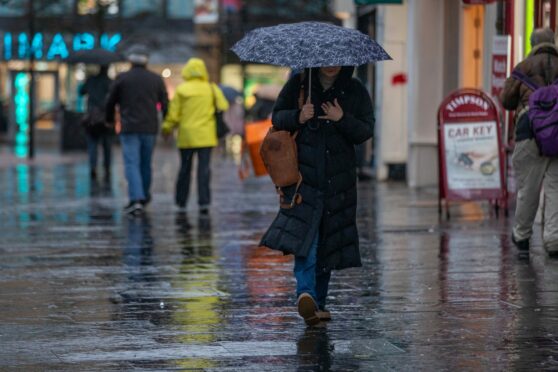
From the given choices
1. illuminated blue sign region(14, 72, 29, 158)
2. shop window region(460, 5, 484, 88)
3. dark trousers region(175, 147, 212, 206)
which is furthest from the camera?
illuminated blue sign region(14, 72, 29, 158)

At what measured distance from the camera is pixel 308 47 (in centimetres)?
842

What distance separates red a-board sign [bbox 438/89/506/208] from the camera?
51.3 ft

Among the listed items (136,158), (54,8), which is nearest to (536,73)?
(136,158)

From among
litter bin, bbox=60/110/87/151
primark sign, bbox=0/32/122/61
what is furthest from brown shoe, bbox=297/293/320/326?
primark sign, bbox=0/32/122/61

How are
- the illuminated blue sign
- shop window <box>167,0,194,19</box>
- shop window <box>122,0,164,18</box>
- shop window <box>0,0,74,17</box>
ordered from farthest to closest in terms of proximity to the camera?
shop window <box>167,0,194,19</box> < shop window <box>122,0,164,18</box> < the illuminated blue sign < shop window <box>0,0,74,17</box>

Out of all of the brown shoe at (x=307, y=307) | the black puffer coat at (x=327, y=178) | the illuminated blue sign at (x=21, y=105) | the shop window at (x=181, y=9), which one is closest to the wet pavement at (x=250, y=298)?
the brown shoe at (x=307, y=307)

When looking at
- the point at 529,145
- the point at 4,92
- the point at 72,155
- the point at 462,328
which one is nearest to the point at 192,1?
the point at 4,92

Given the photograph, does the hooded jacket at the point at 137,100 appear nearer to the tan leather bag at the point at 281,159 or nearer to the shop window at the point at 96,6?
the tan leather bag at the point at 281,159

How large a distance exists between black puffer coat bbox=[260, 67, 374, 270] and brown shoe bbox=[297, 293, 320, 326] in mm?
337

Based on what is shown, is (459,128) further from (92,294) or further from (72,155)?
(72,155)

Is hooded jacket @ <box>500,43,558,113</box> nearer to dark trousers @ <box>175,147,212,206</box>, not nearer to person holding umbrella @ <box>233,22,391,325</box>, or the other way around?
person holding umbrella @ <box>233,22,391,325</box>

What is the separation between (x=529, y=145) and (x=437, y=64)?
9356mm

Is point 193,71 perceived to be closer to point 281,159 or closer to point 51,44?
point 281,159

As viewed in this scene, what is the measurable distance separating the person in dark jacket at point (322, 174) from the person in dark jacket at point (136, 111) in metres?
8.23
